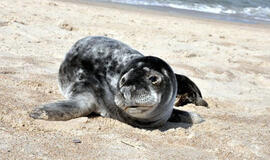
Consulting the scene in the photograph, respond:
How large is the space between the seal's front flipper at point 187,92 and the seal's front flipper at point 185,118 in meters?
0.56

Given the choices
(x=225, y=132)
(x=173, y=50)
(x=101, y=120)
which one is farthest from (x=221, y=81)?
(x=101, y=120)

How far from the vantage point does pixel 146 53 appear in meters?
7.44

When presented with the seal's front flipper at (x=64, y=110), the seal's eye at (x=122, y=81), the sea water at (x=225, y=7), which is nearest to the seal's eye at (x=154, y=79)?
the seal's eye at (x=122, y=81)

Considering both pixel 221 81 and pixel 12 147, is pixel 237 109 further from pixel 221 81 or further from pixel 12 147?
pixel 12 147

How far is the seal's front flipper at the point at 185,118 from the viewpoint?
4164mm

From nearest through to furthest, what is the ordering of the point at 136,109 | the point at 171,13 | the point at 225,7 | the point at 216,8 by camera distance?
the point at 136,109 → the point at 171,13 → the point at 216,8 → the point at 225,7

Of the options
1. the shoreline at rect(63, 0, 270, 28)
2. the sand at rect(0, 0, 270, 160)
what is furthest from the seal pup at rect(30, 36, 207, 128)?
the shoreline at rect(63, 0, 270, 28)

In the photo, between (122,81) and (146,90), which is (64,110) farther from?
(146,90)

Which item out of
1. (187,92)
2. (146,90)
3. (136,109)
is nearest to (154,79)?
(146,90)

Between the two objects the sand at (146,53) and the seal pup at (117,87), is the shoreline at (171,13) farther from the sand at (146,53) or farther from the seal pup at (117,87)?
the seal pup at (117,87)

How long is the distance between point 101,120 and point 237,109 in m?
1.82

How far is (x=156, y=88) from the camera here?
3.47 m

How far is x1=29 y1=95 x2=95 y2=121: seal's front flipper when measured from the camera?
11.7ft

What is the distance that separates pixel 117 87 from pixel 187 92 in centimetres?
131
